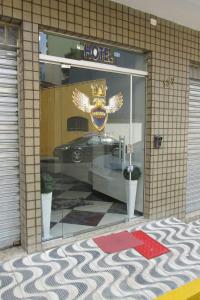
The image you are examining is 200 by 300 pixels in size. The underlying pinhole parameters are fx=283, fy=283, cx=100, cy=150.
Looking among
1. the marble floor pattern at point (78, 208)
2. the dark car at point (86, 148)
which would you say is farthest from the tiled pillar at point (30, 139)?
the dark car at point (86, 148)

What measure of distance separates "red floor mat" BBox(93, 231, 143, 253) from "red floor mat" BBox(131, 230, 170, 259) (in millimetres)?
79

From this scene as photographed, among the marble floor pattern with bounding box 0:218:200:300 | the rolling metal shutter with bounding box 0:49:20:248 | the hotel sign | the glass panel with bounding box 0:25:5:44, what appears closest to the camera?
the marble floor pattern with bounding box 0:218:200:300

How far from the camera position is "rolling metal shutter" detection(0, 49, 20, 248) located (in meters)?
3.54

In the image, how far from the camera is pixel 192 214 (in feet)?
18.2

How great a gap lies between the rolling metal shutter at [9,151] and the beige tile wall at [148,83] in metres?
0.15

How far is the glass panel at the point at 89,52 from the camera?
12.2 ft

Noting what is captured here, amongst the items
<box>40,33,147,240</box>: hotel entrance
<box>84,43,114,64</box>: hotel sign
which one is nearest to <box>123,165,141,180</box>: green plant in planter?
<box>40,33,147,240</box>: hotel entrance

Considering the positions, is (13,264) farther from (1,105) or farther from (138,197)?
(138,197)

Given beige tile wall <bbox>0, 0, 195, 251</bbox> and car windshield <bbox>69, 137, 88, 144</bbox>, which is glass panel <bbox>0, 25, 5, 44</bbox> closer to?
beige tile wall <bbox>0, 0, 195, 251</bbox>

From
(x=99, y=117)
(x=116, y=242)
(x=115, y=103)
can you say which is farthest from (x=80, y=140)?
(x=116, y=242)

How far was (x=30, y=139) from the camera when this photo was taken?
11.6ft

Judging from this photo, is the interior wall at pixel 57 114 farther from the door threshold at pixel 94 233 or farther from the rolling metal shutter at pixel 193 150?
the rolling metal shutter at pixel 193 150

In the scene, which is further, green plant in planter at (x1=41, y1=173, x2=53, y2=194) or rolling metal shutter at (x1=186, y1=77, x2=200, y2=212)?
rolling metal shutter at (x1=186, y1=77, x2=200, y2=212)

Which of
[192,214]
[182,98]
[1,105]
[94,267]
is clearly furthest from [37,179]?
[192,214]
